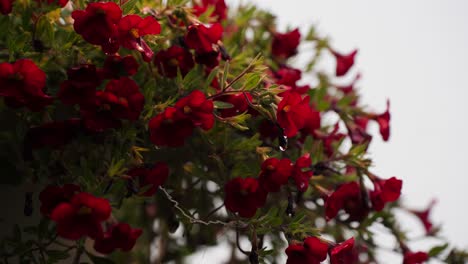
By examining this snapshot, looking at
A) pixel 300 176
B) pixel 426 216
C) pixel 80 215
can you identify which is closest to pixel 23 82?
pixel 80 215

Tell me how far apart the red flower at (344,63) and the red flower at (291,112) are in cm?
48

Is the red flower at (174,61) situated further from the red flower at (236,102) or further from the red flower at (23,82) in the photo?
the red flower at (23,82)

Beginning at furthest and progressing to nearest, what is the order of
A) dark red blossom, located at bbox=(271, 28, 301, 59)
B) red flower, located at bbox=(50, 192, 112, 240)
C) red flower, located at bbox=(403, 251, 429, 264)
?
dark red blossom, located at bbox=(271, 28, 301, 59) < red flower, located at bbox=(403, 251, 429, 264) < red flower, located at bbox=(50, 192, 112, 240)

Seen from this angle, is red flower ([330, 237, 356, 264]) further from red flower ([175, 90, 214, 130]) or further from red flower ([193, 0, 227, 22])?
red flower ([193, 0, 227, 22])

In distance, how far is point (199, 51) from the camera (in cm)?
99

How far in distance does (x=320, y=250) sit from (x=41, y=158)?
51 centimetres

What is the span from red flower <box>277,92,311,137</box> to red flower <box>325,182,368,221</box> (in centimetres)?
17

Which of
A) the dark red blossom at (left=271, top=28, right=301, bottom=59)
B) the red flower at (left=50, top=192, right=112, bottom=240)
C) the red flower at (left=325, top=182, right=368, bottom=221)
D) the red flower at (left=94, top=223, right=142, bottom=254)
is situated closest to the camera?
the red flower at (left=50, top=192, right=112, bottom=240)

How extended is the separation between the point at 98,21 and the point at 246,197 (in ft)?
1.16

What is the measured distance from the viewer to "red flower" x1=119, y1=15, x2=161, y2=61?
833 millimetres

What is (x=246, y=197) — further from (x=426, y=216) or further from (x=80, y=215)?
(x=426, y=216)

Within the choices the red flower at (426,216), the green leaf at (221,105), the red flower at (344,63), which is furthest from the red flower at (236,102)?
the red flower at (426,216)

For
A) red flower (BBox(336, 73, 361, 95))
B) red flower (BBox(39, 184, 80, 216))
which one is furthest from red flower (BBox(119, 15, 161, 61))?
red flower (BBox(336, 73, 361, 95))

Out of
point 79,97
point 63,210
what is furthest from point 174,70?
point 63,210
